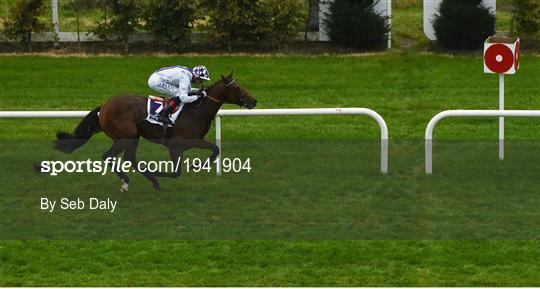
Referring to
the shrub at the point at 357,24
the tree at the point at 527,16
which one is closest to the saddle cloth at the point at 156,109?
the shrub at the point at 357,24

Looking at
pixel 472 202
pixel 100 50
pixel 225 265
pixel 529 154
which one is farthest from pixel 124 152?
pixel 100 50

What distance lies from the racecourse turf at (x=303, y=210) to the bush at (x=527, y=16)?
259cm

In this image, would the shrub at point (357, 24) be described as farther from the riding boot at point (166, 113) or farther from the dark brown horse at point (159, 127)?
the riding boot at point (166, 113)

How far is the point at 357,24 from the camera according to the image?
1978 centimetres

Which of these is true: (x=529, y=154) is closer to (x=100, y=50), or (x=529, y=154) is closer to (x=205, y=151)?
(x=205, y=151)

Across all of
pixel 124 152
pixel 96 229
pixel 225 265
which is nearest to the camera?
pixel 225 265

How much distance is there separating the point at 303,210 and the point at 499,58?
300cm

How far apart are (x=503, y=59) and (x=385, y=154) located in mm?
1638

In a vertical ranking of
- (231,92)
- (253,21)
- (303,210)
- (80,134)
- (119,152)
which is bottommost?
(303,210)

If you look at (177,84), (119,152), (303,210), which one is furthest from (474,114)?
(119,152)

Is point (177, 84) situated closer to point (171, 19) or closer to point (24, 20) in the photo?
point (171, 19)

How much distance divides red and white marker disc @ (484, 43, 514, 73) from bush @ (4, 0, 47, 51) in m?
8.01

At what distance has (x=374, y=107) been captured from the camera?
17.2m

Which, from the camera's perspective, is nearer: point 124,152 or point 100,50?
point 124,152
